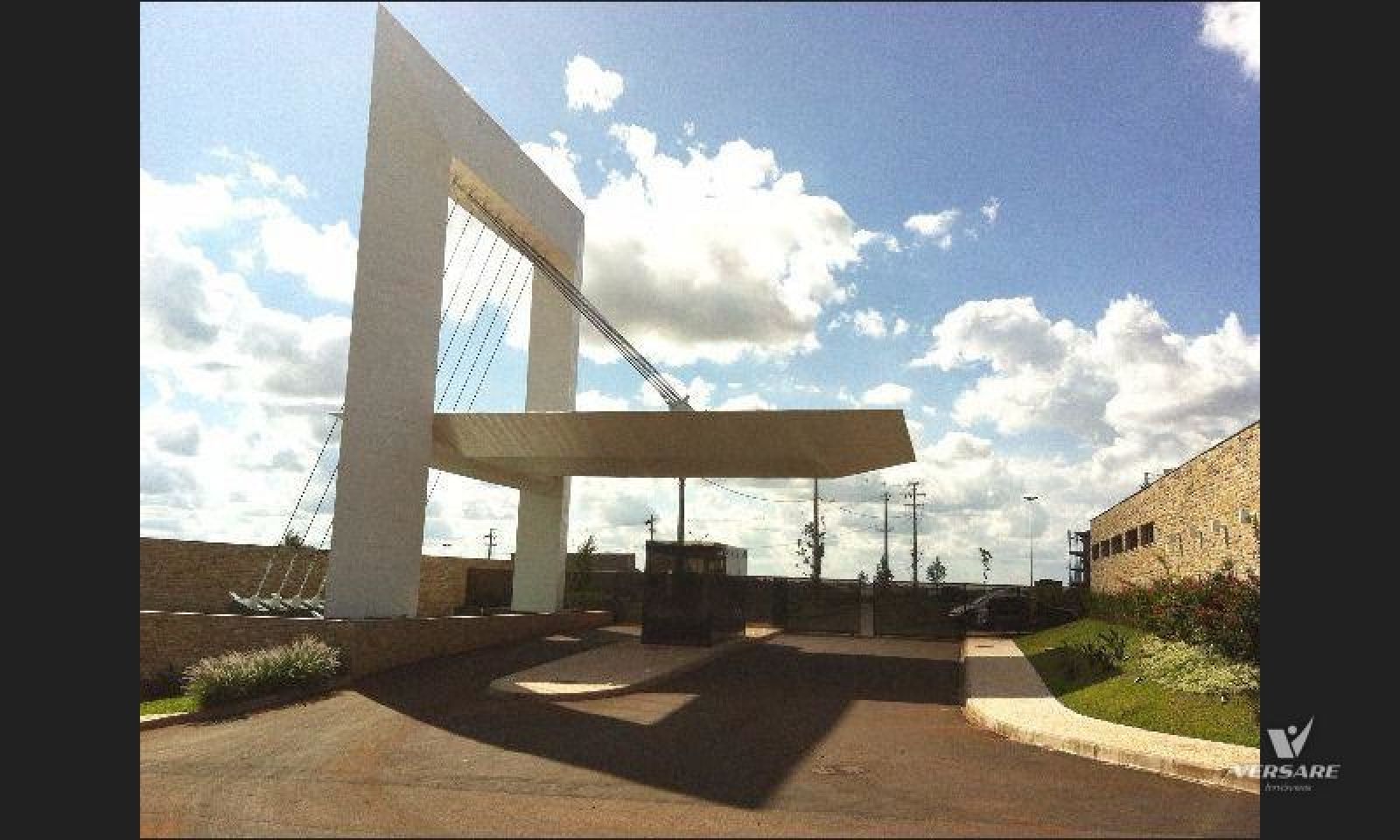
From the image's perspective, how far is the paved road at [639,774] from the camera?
8.50 meters

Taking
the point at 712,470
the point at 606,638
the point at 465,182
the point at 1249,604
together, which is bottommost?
the point at 606,638

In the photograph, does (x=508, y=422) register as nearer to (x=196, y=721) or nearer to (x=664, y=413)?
(x=664, y=413)

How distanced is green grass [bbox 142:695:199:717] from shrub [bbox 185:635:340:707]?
161mm

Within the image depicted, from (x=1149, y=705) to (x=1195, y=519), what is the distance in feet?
33.5

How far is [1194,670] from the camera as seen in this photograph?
14211 millimetres

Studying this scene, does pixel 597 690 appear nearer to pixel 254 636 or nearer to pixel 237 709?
pixel 237 709

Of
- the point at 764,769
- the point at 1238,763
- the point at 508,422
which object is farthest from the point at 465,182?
the point at 1238,763

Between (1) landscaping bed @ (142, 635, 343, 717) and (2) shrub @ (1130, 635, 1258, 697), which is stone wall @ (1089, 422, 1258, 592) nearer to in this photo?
(2) shrub @ (1130, 635, 1258, 697)

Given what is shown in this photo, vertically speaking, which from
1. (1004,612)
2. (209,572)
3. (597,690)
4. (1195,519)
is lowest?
(1004,612)

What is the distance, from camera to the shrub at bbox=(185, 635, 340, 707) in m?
14.9

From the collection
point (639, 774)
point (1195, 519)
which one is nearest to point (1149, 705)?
point (639, 774)

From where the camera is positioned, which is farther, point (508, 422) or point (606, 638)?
point (606, 638)

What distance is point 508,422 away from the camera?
76.0 feet

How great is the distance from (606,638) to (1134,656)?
579 inches
